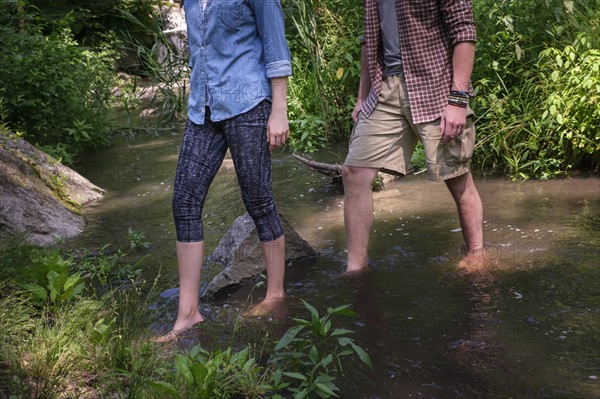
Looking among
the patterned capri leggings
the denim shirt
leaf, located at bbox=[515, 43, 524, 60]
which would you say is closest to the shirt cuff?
the denim shirt

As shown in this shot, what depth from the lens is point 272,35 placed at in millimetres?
3693

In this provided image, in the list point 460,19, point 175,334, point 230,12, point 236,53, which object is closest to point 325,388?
point 175,334

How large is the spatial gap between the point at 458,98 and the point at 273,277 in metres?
1.31

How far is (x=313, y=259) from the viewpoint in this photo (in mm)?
5141

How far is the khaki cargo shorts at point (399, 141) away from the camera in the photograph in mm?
4355

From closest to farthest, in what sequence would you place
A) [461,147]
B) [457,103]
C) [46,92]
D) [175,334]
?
[175,334] < [457,103] < [461,147] < [46,92]

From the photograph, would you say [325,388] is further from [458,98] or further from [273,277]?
[458,98]

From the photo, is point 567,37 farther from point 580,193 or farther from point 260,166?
point 260,166

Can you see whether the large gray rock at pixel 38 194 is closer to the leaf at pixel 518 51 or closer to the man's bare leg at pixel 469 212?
the man's bare leg at pixel 469 212

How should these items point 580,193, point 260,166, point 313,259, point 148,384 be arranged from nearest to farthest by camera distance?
point 148,384
point 260,166
point 313,259
point 580,193

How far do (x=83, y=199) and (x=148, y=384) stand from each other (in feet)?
15.8

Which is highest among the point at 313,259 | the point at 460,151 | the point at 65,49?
the point at 65,49

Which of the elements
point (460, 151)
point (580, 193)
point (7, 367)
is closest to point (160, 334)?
point (7, 367)

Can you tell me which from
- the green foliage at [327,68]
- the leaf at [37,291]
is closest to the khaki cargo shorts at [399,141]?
the leaf at [37,291]
